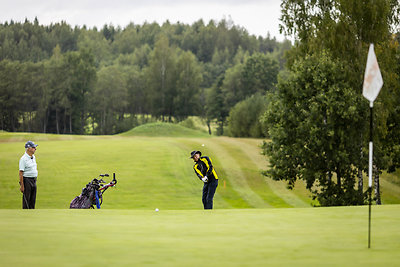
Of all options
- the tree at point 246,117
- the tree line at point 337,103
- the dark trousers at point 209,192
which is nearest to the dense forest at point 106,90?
the tree at point 246,117

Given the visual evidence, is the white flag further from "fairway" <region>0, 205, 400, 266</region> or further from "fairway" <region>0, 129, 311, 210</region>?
"fairway" <region>0, 129, 311, 210</region>

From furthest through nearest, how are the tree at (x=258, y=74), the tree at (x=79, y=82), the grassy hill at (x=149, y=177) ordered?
the tree at (x=258, y=74), the tree at (x=79, y=82), the grassy hill at (x=149, y=177)

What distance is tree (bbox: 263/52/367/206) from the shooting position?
32.3 m

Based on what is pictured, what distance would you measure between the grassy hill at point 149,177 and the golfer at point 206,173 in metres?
15.9

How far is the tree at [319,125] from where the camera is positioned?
32.3 metres

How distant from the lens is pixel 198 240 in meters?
8.59

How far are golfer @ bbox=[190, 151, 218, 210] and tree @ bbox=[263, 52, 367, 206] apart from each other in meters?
15.0

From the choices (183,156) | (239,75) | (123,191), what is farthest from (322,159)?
(239,75)

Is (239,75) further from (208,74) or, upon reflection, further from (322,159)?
(322,159)

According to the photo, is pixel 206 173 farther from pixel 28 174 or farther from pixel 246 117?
pixel 246 117

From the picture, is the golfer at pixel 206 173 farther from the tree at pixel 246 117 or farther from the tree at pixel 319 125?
the tree at pixel 246 117

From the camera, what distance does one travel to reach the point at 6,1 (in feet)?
301

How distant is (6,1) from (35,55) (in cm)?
7085

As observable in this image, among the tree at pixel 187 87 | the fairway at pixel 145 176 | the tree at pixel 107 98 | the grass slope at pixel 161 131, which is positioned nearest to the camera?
the fairway at pixel 145 176
